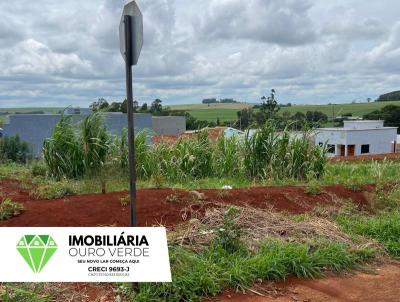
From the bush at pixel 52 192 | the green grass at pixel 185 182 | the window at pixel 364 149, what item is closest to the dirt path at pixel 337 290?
the green grass at pixel 185 182

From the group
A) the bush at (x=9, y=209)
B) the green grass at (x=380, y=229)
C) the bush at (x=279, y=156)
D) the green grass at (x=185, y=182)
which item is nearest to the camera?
the bush at (x=9, y=209)

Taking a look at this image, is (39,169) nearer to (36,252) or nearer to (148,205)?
(148,205)

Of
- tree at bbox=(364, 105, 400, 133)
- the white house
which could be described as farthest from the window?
tree at bbox=(364, 105, 400, 133)

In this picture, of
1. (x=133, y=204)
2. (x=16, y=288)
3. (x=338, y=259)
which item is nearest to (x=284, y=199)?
(x=338, y=259)

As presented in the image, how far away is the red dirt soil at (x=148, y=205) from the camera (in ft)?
19.4

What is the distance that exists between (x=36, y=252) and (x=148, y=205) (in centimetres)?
270

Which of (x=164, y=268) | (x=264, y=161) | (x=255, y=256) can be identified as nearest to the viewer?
(x=164, y=268)

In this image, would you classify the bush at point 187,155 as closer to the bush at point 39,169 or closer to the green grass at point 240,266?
the bush at point 39,169

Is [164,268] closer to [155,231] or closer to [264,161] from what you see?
[155,231]

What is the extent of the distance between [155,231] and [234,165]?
7178 millimetres

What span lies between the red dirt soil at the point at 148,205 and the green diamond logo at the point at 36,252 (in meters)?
1.95

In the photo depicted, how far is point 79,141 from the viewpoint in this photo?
9.68 meters

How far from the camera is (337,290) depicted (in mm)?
4766

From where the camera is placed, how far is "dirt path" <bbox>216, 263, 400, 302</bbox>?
4.51 m
